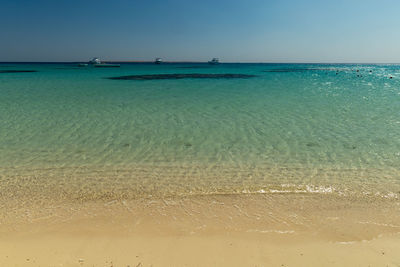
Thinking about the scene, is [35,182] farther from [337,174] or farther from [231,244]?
[337,174]

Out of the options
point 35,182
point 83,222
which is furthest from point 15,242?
point 35,182

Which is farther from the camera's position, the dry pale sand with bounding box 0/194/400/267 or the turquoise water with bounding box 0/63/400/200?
the turquoise water with bounding box 0/63/400/200

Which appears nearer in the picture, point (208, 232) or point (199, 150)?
point (208, 232)

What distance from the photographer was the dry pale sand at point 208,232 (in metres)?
4.12

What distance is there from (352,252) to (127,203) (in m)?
4.43

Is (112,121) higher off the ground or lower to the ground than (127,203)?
higher

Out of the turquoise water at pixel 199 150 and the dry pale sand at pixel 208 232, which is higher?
the turquoise water at pixel 199 150

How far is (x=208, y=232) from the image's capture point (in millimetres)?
4828

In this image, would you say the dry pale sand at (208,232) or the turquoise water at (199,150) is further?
the turquoise water at (199,150)

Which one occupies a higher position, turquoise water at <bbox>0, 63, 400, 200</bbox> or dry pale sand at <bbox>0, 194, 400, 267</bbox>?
turquoise water at <bbox>0, 63, 400, 200</bbox>

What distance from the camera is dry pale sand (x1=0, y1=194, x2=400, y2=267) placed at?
4121 millimetres

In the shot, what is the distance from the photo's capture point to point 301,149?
30.5ft

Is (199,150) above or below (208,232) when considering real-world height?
above

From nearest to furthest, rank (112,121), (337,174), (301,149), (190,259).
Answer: (190,259)
(337,174)
(301,149)
(112,121)
